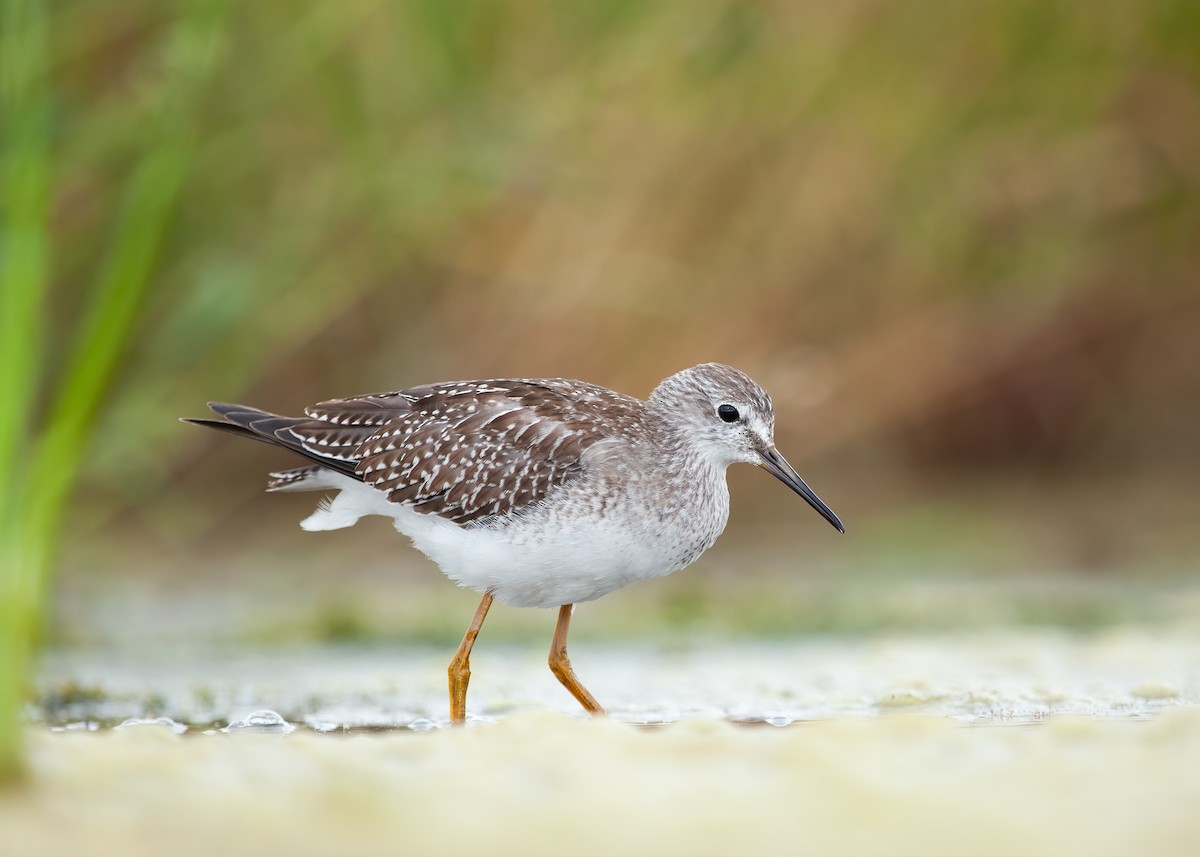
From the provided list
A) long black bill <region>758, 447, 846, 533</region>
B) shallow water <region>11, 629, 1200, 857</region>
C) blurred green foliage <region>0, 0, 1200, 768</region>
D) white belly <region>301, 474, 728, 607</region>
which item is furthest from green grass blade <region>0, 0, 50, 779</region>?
blurred green foliage <region>0, 0, 1200, 768</region>

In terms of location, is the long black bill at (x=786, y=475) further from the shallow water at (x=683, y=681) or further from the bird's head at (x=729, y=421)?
the shallow water at (x=683, y=681)

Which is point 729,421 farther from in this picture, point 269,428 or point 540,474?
point 269,428

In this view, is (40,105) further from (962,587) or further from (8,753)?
(962,587)

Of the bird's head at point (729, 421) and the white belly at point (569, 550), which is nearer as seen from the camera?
the white belly at point (569, 550)

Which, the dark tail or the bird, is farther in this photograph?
the dark tail

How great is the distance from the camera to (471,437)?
6.46 meters

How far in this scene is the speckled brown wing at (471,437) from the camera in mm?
6191

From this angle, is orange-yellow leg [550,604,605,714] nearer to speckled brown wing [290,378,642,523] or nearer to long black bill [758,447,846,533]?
speckled brown wing [290,378,642,523]

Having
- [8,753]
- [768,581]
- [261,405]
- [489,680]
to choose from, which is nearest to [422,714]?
[489,680]

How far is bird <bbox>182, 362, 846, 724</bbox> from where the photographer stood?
593cm

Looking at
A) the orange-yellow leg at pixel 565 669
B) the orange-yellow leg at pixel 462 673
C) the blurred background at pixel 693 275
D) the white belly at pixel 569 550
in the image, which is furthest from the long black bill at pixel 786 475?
the blurred background at pixel 693 275

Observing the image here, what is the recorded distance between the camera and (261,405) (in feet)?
37.2

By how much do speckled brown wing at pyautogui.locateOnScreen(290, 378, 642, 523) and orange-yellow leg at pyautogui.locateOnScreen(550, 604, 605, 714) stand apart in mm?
568

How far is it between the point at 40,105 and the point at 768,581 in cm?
645
